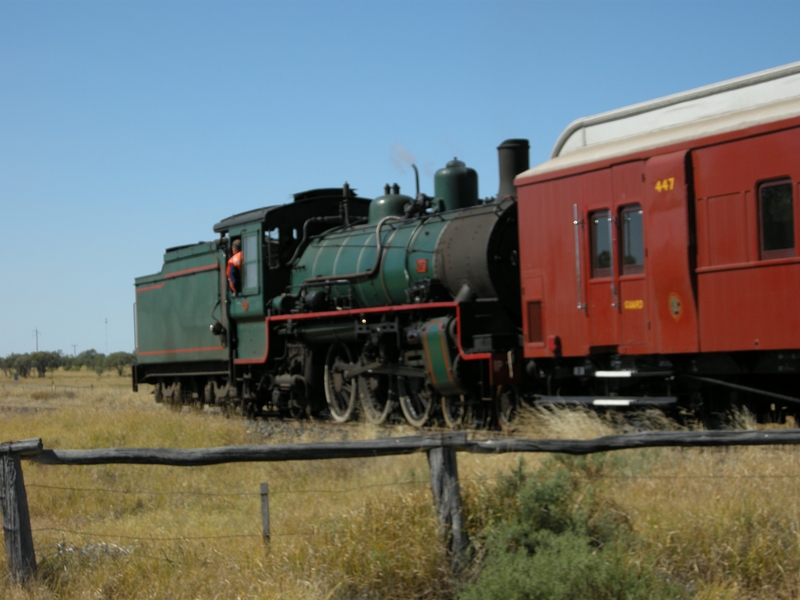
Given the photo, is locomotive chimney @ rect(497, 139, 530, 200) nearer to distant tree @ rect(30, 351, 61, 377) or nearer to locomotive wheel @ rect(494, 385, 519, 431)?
locomotive wheel @ rect(494, 385, 519, 431)

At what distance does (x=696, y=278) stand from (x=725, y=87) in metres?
2.21

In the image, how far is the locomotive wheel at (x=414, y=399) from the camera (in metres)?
14.2

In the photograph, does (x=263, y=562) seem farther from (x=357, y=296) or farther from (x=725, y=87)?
(x=357, y=296)

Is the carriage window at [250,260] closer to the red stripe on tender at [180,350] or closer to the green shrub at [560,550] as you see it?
the red stripe on tender at [180,350]

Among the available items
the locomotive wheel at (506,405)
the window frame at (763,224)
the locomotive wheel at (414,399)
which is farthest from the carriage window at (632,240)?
the locomotive wheel at (414,399)

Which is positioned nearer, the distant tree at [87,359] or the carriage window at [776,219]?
the carriage window at [776,219]

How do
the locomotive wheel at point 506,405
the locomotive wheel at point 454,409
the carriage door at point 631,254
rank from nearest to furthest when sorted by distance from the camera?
the carriage door at point 631,254
the locomotive wheel at point 506,405
the locomotive wheel at point 454,409

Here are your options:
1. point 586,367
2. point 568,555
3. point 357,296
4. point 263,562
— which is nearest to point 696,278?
point 586,367

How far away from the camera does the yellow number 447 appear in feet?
32.3

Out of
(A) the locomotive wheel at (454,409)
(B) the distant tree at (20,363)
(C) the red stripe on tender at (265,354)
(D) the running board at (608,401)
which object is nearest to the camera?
(D) the running board at (608,401)

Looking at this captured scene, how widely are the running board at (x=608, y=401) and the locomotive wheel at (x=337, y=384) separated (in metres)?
5.00

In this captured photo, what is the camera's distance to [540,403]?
11.8m

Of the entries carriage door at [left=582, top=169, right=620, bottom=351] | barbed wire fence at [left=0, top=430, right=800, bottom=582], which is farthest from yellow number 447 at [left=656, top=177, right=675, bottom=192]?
barbed wire fence at [left=0, top=430, right=800, bottom=582]

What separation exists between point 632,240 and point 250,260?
351 inches
